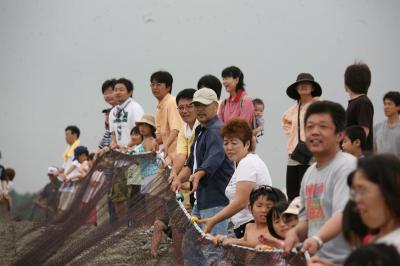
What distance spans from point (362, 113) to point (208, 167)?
1.22m

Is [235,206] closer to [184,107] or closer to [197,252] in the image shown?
[197,252]

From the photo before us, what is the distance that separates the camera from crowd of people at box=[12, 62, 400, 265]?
4.11 meters

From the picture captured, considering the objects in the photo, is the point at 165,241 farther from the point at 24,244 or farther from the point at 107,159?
the point at 24,244

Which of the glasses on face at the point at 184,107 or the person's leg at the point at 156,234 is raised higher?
the glasses on face at the point at 184,107

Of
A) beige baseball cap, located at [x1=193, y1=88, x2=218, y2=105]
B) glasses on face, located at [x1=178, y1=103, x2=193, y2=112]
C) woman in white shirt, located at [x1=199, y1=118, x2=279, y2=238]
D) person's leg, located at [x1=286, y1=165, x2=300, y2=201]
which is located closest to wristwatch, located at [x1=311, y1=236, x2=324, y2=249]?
woman in white shirt, located at [x1=199, y1=118, x2=279, y2=238]

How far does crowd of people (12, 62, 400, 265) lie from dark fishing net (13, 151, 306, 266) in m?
0.05

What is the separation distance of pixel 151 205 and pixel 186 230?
999mm

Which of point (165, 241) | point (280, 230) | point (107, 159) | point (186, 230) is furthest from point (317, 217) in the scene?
point (107, 159)

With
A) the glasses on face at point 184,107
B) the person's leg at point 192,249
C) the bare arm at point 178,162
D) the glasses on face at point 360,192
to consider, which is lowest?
the person's leg at point 192,249

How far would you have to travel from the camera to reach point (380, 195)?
3992 millimetres

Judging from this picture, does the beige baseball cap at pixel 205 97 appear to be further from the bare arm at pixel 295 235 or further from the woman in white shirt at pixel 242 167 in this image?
the bare arm at pixel 295 235

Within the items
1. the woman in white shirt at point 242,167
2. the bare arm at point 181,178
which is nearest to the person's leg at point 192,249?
the woman in white shirt at point 242,167

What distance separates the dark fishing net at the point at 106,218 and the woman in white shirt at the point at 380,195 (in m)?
2.51

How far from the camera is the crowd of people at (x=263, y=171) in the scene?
4.11 meters
